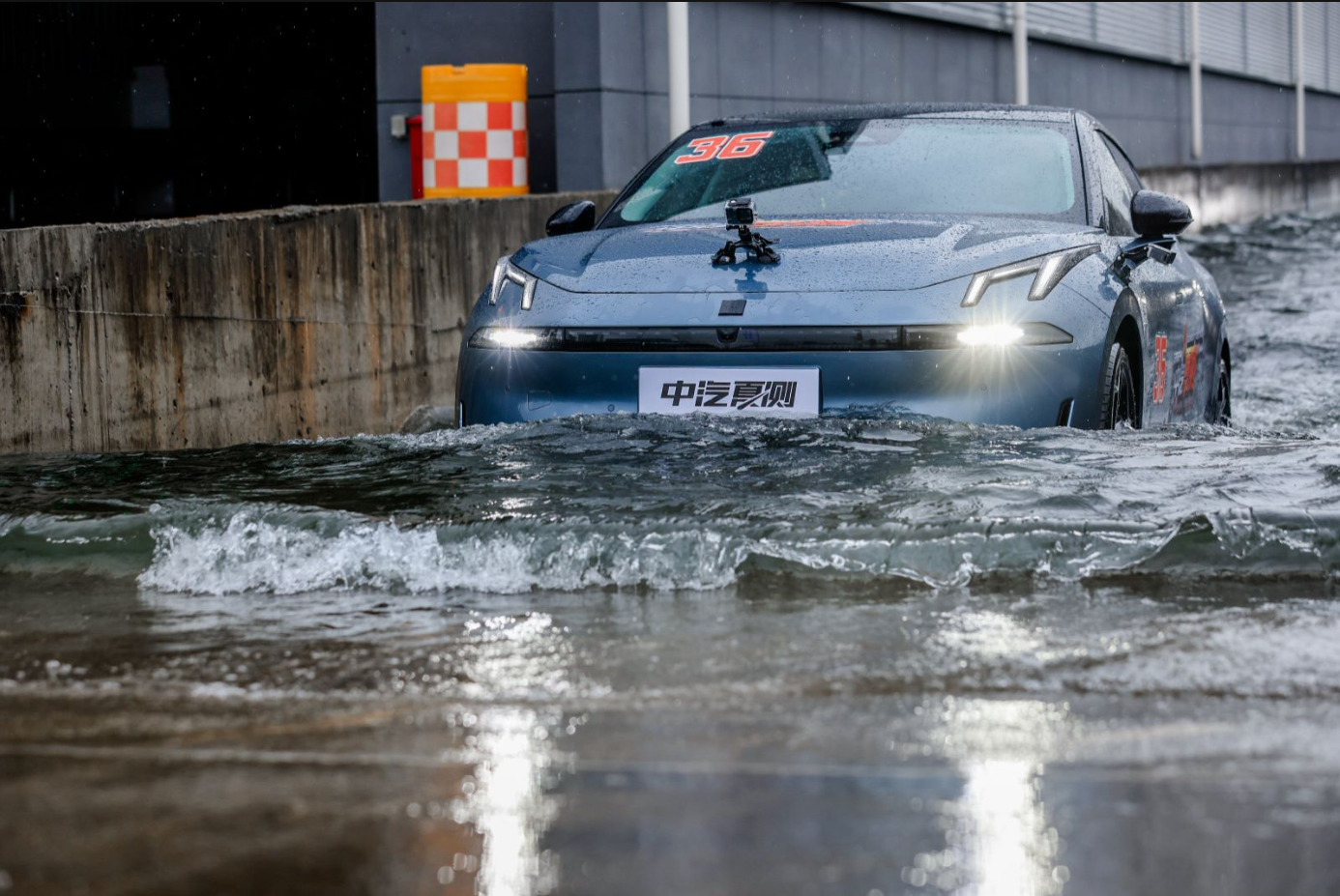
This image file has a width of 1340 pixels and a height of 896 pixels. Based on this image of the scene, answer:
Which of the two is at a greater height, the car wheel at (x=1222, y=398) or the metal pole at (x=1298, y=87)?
the metal pole at (x=1298, y=87)

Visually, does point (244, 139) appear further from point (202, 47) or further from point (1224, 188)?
point (1224, 188)

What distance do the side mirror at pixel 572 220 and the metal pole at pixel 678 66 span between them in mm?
5682

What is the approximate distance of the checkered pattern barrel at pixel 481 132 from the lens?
11883 millimetres

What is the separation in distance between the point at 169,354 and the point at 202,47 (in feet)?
36.0

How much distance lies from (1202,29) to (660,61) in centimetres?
1843

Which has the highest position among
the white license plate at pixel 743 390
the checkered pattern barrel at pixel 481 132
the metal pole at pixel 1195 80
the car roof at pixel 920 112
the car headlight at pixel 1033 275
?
the metal pole at pixel 1195 80

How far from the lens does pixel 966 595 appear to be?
165 inches

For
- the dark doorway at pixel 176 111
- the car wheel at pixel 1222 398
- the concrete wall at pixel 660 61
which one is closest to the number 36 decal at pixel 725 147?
the car wheel at pixel 1222 398

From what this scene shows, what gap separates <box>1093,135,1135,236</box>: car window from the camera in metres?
6.38

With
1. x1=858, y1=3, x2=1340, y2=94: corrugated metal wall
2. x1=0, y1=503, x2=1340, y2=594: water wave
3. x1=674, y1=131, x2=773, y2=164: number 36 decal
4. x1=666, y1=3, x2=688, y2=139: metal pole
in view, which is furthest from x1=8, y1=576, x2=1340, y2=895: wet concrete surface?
x1=858, y1=3, x2=1340, y2=94: corrugated metal wall

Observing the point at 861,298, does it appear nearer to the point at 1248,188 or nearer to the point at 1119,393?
the point at 1119,393

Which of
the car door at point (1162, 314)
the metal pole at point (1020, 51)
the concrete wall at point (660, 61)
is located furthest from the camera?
the metal pole at point (1020, 51)

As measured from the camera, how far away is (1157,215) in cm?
618

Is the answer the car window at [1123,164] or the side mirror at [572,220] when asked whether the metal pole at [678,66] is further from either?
the side mirror at [572,220]
